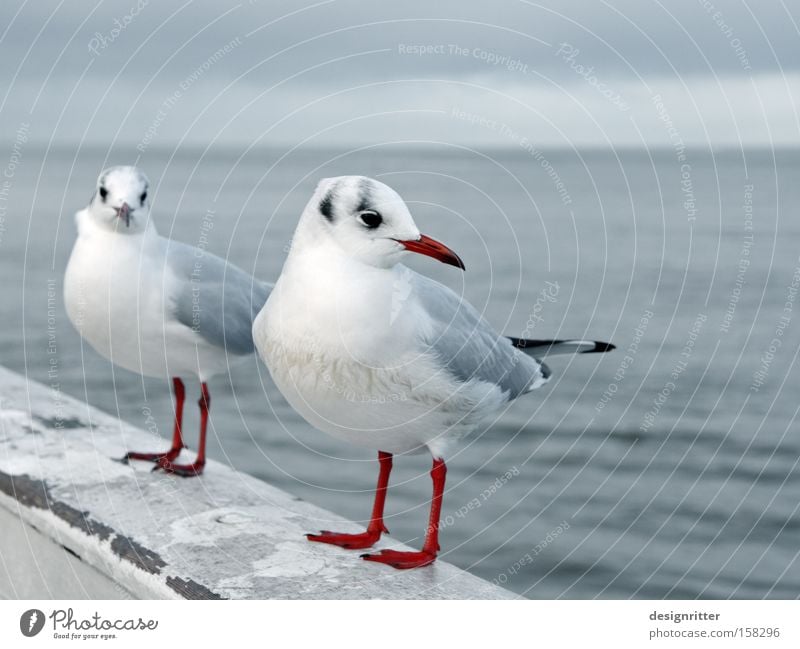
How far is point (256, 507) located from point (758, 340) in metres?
7.26

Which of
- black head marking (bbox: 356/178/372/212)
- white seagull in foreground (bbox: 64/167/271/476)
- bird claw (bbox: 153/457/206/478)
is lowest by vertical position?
bird claw (bbox: 153/457/206/478)

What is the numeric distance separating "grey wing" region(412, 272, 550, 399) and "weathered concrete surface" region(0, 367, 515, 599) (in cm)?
53

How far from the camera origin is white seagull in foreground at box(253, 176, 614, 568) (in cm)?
241

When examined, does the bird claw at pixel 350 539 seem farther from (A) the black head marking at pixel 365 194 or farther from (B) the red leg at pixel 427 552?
(A) the black head marking at pixel 365 194

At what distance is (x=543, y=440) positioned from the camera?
7.16 meters

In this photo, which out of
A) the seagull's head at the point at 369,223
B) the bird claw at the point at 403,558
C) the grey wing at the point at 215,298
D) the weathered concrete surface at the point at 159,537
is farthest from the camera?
the grey wing at the point at 215,298

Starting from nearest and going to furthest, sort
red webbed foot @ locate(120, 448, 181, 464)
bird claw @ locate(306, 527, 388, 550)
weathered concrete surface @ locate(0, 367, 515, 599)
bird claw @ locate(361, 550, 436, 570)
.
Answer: weathered concrete surface @ locate(0, 367, 515, 599) < bird claw @ locate(361, 550, 436, 570) < bird claw @ locate(306, 527, 388, 550) < red webbed foot @ locate(120, 448, 181, 464)

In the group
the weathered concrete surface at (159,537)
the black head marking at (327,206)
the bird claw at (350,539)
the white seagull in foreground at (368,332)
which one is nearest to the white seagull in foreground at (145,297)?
the weathered concrete surface at (159,537)

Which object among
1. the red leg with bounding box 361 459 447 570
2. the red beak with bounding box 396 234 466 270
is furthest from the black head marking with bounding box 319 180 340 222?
the red leg with bounding box 361 459 447 570

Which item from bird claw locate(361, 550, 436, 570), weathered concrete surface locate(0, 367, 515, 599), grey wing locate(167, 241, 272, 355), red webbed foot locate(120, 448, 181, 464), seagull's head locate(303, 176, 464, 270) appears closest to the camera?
seagull's head locate(303, 176, 464, 270)

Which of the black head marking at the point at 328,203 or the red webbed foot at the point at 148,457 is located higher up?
the black head marking at the point at 328,203

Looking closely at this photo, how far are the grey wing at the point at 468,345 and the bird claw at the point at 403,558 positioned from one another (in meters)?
0.49

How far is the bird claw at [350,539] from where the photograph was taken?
2879 millimetres

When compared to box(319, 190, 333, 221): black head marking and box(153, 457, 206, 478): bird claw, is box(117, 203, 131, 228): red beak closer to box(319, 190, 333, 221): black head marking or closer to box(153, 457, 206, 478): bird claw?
box(153, 457, 206, 478): bird claw
